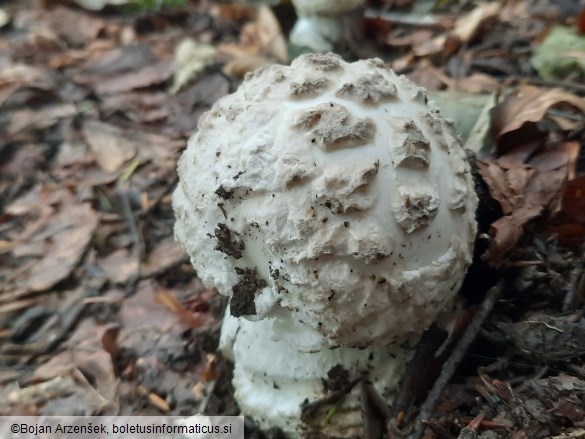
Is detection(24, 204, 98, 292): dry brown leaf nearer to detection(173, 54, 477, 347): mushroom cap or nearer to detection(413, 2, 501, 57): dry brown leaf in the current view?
detection(173, 54, 477, 347): mushroom cap

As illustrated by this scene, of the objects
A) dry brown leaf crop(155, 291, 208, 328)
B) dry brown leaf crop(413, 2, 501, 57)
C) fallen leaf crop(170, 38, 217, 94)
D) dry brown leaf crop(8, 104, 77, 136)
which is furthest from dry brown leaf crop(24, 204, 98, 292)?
dry brown leaf crop(413, 2, 501, 57)

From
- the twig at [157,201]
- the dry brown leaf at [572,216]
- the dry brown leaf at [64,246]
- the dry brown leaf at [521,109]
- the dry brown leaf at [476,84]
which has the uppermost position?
the dry brown leaf at [521,109]

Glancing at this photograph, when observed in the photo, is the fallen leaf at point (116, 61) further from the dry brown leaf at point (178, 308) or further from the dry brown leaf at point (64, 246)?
the dry brown leaf at point (178, 308)

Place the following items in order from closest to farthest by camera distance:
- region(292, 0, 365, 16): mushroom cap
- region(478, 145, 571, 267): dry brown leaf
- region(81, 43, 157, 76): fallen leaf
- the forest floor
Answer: the forest floor < region(478, 145, 571, 267): dry brown leaf < region(292, 0, 365, 16): mushroom cap < region(81, 43, 157, 76): fallen leaf

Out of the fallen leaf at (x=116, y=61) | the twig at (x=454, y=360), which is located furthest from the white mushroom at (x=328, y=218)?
the fallen leaf at (x=116, y=61)

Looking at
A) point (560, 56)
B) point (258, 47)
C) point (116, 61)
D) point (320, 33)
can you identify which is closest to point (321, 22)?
point (320, 33)

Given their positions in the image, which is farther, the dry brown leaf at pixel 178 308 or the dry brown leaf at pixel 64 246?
the dry brown leaf at pixel 64 246

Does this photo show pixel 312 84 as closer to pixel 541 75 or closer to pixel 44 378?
pixel 44 378

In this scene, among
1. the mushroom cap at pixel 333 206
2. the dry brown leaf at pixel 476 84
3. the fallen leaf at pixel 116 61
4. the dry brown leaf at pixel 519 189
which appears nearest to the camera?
the mushroom cap at pixel 333 206
